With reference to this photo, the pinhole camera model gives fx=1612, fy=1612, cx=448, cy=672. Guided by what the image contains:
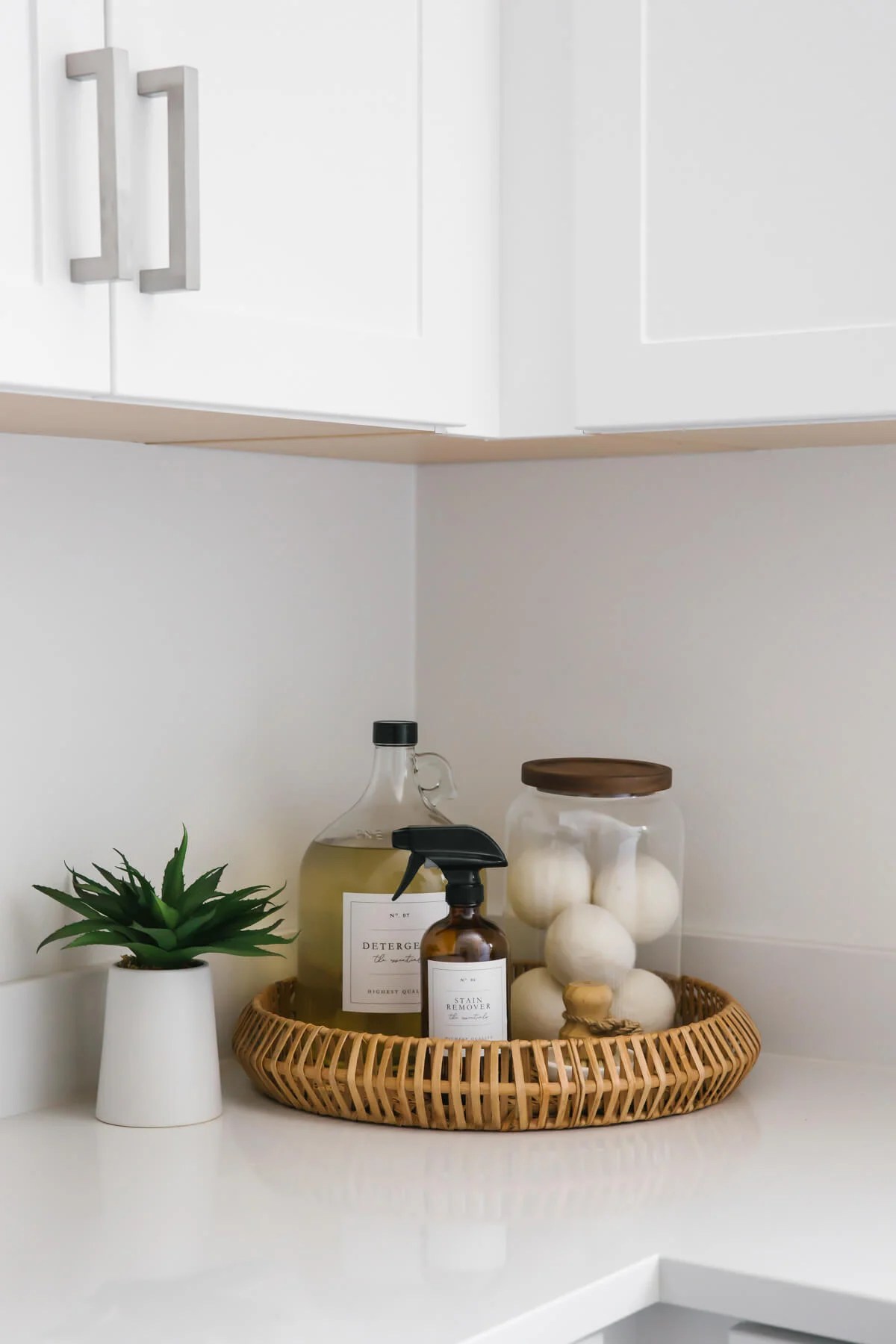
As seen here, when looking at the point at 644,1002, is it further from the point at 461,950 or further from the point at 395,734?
the point at 395,734

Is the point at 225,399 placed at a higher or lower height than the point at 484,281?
lower

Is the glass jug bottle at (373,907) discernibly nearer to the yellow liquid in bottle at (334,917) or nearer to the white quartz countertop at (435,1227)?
the yellow liquid in bottle at (334,917)

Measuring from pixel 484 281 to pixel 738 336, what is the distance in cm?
21

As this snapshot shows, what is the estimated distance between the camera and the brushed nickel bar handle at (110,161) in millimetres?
876

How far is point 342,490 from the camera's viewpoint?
165cm

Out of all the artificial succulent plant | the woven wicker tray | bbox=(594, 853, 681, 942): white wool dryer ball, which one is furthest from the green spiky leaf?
bbox=(594, 853, 681, 942): white wool dryer ball

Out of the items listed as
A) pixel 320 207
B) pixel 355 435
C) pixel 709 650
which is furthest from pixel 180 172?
pixel 709 650

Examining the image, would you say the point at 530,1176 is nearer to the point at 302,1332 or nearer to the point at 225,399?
the point at 302,1332

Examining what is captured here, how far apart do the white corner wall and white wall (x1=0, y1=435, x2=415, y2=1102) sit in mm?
106

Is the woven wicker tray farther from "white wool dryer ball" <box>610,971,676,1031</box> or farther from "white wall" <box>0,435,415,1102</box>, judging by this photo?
"white wall" <box>0,435,415,1102</box>

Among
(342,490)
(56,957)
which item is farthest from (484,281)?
(56,957)

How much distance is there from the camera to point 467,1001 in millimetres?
1292

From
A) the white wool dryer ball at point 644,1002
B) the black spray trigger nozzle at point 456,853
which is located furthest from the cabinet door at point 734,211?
the white wool dryer ball at point 644,1002

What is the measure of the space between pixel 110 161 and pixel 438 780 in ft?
2.45
